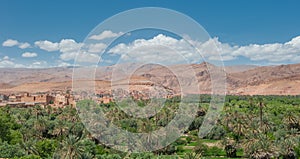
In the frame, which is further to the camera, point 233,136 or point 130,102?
point 233,136

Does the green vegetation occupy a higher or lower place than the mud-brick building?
lower

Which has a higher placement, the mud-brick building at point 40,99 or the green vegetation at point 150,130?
the mud-brick building at point 40,99

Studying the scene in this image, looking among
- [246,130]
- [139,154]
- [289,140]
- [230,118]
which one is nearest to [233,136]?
[246,130]

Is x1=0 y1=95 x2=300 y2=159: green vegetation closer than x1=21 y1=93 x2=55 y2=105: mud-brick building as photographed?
Yes

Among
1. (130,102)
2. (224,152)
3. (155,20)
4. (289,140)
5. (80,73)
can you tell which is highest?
(155,20)

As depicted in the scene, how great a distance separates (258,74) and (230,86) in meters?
38.7

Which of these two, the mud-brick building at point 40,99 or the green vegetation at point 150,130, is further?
the mud-brick building at point 40,99

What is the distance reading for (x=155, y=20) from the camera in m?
9.94

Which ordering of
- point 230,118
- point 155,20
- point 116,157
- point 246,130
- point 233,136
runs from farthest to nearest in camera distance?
point 230,118, point 233,136, point 246,130, point 116,157, point 155,20

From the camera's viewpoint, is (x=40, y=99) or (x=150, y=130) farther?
(x=40, y=99)

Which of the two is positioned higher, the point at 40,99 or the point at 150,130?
the point at 40,99

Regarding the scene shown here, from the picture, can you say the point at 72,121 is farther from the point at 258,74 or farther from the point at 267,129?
the point at 258,74

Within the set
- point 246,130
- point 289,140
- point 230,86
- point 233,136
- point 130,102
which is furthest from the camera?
point 230,86

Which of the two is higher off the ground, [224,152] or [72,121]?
[72,121]
